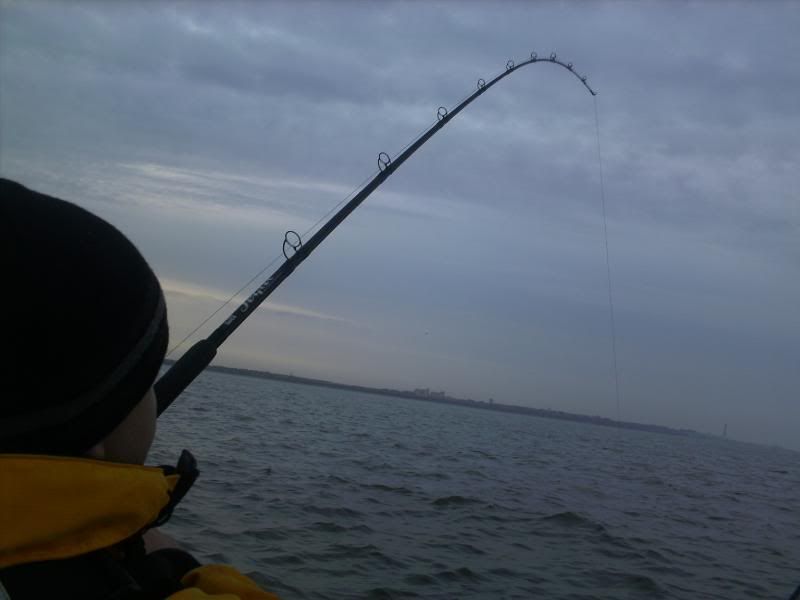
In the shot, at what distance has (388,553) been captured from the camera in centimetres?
787

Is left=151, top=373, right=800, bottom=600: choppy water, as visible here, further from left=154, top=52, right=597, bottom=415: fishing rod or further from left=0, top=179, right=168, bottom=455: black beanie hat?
left=0, top=179, right=168, bottom=455: black beanie hat

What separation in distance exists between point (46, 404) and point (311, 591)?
6.09m

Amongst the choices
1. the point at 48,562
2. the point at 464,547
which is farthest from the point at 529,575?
the point at 48,562

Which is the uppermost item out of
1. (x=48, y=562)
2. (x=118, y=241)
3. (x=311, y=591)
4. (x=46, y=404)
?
(x=118, y=241)

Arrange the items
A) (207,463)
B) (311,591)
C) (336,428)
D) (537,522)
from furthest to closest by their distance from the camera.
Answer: (336,428) < (207,463) < (537,522) < (311,591)

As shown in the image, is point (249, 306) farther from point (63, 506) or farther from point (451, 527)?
point (451, 527)

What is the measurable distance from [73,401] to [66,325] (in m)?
0.14

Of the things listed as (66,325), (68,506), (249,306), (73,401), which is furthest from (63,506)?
(249,306)

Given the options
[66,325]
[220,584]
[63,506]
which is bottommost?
[220,584]

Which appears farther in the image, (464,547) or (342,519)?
(342,519)

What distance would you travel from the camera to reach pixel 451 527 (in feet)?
30.7

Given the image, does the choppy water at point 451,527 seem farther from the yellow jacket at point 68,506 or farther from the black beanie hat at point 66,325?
the black beanie hat at point 66,325

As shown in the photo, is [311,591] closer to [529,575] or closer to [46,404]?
[529,575]

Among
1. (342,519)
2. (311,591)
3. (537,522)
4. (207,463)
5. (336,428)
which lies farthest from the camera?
(336,428)
